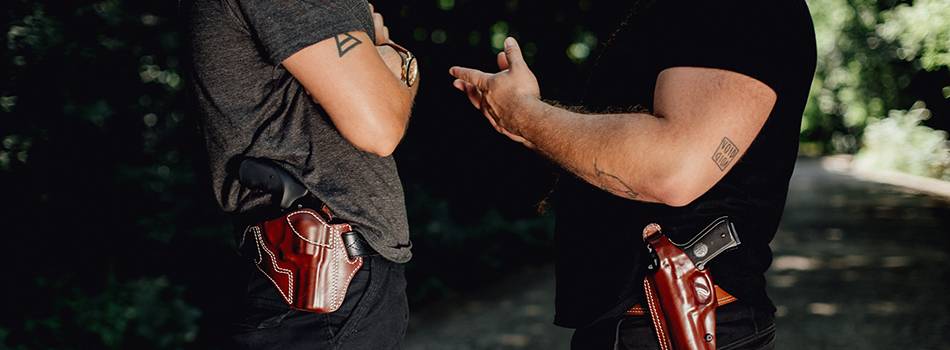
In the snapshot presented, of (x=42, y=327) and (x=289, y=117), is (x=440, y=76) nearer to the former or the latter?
(x=42, y=327)

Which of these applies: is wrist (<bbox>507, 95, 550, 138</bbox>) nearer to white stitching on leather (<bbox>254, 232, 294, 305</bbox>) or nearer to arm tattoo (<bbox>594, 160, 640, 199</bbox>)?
arm tattoo (<bbox>594, 160, 640, 199</bbox>)

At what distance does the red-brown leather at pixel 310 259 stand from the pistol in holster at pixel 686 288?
0.66 metres

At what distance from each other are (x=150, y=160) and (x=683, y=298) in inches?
141

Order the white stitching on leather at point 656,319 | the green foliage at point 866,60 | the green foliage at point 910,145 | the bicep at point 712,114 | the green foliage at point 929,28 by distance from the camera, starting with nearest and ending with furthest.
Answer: the bicep at point 712,114
the white stitching on leather at point 656,319
the green foliage at point 929,28
the green foliage at point 866,60
the green foliage at point 910,145

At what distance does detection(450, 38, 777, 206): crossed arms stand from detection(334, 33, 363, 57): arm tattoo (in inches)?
15.6

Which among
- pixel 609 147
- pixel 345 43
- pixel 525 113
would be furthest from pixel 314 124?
pixel 609 147


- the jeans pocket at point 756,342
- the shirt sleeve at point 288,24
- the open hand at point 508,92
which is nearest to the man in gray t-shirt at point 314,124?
the shirt sleeve at point 288,24

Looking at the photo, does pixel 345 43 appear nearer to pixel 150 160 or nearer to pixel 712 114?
pixel 712 114

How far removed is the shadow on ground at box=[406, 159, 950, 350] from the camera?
17.5 feet

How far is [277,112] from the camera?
1.62 m

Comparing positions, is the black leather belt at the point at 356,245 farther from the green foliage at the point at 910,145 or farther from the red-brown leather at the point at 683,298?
the green foliage at the point at 910,145

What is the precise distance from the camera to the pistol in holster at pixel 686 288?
155 centimetres

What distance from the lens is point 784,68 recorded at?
4.60ft

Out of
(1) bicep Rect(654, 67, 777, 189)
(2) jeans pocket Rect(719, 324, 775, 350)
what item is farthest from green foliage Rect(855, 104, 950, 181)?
(1) bicep Rect(654, 67, 777, 189)
